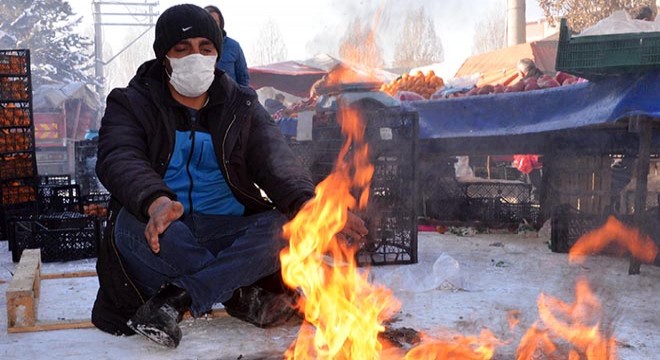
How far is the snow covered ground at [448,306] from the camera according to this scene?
3115 mm

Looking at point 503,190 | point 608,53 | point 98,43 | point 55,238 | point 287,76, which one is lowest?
point 55,238

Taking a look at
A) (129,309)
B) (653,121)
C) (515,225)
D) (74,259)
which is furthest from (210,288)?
(515,225)

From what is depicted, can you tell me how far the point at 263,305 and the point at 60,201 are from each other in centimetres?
499

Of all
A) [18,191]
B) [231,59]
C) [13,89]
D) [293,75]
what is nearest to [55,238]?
[18,191]

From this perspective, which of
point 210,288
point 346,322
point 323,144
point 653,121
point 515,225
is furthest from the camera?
point 515,225

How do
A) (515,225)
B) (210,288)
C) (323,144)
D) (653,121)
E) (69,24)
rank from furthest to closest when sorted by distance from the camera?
(69,24) → (515,225) → (323,144) → (653,121) → (210,288)

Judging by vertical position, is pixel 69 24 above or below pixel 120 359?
above

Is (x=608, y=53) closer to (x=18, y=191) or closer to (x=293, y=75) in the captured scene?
(x=18, y=191)

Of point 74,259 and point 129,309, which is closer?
point 129,309

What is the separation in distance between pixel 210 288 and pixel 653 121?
3.83 meters

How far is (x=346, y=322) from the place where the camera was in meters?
2.86

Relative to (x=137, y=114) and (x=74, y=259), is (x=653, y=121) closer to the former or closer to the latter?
(x=137, y=114)

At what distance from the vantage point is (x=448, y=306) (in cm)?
394

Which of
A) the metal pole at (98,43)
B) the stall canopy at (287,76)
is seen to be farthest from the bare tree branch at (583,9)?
the metal pole at (98,43)
